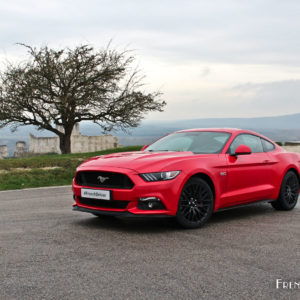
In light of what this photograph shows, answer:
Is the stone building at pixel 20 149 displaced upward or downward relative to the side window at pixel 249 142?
downward

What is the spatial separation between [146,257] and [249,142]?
368 cm

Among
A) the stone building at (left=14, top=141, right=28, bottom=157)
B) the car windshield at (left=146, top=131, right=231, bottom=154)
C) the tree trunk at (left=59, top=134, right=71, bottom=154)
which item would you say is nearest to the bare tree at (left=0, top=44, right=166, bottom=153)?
the tree trunk at (left=59, top=134, right=71, bottom=154)

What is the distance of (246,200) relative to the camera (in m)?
7.73

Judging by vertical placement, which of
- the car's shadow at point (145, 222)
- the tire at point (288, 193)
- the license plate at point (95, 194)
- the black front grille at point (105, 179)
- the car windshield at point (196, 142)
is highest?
the car windshield at point (196, 142)

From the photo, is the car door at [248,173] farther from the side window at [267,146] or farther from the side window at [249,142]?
the side window at [267,146]

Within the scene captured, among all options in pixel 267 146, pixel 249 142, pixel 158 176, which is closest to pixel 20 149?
pixel 267 146

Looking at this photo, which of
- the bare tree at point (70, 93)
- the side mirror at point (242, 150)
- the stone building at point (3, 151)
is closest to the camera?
the side mirror at point (242, 150)

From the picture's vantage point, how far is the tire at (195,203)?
262 inches

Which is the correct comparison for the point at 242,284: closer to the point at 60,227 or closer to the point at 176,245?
the point at 176,245

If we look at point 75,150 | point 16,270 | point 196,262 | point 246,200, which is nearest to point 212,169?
point 246,200

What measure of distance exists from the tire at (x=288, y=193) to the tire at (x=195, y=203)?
212 centimetres

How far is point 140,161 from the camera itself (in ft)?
22.0

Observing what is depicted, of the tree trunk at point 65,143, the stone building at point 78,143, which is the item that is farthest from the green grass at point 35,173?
the stone building at point 78,143

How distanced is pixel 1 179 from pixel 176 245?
33.4 feet
